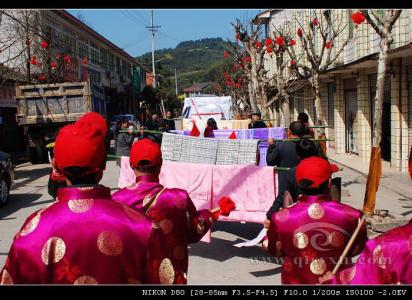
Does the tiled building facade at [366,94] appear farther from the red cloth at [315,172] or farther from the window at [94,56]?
the window at [94,56]

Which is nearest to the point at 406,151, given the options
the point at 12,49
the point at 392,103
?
the point at 392,103

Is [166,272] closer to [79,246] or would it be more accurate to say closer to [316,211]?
[79,246]

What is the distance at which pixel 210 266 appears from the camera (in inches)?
250

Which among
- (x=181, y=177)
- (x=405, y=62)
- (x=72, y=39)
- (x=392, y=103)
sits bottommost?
(x=181, y=177)

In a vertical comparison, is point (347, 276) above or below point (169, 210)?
below

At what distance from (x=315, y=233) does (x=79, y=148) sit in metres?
1.69

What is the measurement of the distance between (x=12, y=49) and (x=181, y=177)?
2286 centimetres

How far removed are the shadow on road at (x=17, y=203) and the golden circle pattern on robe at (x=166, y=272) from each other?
803 centimetres

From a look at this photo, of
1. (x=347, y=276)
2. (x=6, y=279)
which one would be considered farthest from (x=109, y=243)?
(x=347, y=276)

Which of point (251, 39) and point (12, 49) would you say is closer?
point (251, 39)

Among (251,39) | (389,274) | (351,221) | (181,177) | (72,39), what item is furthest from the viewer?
(72,39)

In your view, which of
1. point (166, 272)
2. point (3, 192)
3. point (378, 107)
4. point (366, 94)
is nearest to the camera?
point (166, 272)

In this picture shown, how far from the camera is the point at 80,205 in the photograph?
2121 mm
